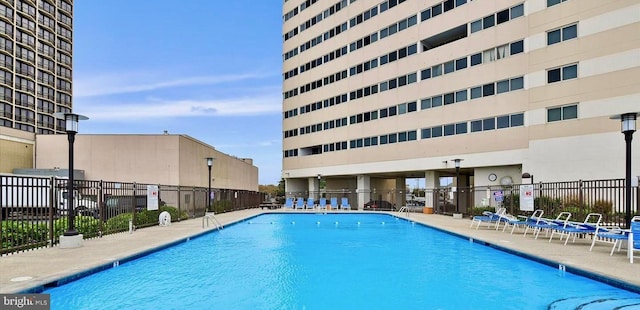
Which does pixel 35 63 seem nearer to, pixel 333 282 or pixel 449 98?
pixel 449 98

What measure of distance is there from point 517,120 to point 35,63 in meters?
69.9

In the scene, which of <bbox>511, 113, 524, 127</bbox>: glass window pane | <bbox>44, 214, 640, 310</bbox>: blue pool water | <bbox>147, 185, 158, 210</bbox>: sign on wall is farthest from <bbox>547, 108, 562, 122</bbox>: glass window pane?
<bbox>147, 185, 158, 210</bbox>: sign on wall

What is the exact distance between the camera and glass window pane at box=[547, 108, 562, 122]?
86.1 ft

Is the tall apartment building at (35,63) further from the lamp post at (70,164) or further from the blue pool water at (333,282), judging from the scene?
the blue pool water at (333,282)

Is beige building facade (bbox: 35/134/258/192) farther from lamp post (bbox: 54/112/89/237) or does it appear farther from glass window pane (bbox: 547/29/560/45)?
glass window pane (bbox: 547/29/560/45)

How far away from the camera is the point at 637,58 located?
22938 millimetres

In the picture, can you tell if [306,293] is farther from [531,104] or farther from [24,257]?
[531,104]

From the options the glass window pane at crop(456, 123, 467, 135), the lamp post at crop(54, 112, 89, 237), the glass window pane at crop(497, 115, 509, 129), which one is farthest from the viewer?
the glass window pane at crop(456, 123, 467, 135)

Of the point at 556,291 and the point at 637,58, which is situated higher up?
the point at 637,58

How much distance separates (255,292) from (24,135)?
1503 inches

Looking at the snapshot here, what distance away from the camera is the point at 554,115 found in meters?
26.5

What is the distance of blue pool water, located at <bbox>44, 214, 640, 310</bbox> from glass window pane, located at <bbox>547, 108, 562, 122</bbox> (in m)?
17.2

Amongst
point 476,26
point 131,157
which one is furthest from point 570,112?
point 131,157

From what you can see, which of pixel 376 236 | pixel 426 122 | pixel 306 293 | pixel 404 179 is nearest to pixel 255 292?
pixel 306 293
